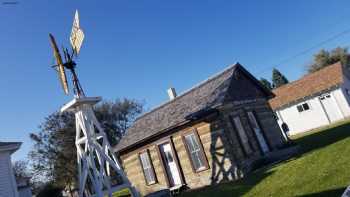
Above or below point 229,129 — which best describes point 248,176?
below

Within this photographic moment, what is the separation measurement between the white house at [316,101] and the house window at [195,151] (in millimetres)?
16983

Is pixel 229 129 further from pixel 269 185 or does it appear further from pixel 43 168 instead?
pixel 43 168

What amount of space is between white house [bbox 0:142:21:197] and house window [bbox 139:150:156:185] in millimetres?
7489

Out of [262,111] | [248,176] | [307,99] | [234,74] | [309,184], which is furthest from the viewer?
[307,99]

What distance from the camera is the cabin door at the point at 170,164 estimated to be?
17.8 meters

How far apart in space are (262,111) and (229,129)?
572 centimetres

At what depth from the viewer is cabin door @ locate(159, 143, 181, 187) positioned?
1777 centimetres

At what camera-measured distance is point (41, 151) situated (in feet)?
140

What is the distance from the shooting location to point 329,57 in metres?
59.6

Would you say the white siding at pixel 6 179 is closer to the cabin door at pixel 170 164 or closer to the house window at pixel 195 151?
the cabin door at pixel 170 164

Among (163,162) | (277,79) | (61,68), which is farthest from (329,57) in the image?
(61,68)

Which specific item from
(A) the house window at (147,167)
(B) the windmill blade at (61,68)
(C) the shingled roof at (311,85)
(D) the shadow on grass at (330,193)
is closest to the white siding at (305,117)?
(C) the shingled roof at (311,85)

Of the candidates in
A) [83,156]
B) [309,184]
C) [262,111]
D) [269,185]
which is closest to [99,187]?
[83,156]

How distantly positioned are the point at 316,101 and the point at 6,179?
2798cm
